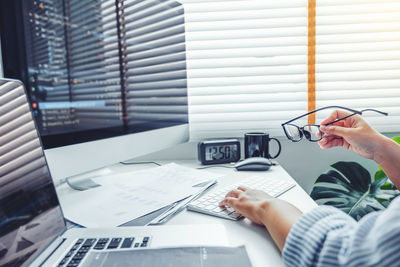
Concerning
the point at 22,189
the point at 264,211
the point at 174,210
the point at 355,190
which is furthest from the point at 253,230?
the point at 355,190

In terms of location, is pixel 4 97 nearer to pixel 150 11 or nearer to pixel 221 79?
pixel 150 11

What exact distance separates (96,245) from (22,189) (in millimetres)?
145

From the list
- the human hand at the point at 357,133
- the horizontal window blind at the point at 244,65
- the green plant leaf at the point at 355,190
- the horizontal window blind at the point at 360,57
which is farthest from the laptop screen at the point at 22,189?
the horizontal window blind at the point at 360,57

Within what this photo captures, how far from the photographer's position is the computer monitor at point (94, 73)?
589 mm

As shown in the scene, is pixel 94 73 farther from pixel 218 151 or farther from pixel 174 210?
pixel 218 151

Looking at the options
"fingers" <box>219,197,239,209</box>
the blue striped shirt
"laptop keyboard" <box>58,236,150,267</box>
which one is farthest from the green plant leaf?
"laptop keyboard" <box>58,236,150,267</box>

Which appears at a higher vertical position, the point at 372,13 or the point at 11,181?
the point at 372,13

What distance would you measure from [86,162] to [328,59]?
124 centimetres

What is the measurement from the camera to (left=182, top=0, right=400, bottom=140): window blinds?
4.51 ft

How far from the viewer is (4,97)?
1.42ft

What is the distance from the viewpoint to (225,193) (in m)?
0.75

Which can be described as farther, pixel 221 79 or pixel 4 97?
pixel 221 79

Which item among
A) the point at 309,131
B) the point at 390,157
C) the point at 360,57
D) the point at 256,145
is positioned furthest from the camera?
the point at 360,57

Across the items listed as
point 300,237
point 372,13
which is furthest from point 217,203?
point 372,13
